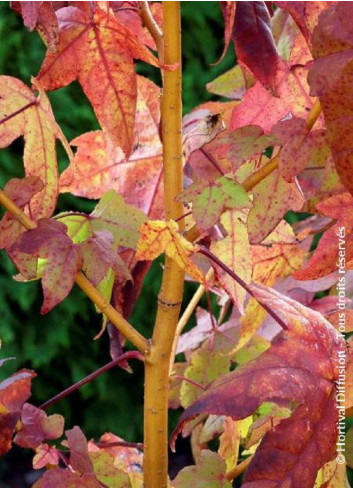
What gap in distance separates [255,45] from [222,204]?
14 centimetres

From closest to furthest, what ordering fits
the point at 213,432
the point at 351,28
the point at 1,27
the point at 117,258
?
the point at 351,28, the point at 117,258, the point at 213,432, the point at 1,27

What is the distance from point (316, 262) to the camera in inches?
24.2

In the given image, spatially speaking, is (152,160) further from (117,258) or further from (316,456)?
(316,456)

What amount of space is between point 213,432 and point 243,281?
1.23 ft

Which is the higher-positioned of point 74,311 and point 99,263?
point 99,263

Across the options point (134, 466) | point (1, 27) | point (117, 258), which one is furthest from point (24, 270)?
point (1, 27)

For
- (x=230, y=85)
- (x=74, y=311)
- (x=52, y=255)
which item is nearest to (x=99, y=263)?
(x=52, y=255)

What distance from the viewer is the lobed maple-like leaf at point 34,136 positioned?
0.72 m

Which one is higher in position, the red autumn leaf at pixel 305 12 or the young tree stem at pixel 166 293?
the red autumn leaf at pixel 305 12

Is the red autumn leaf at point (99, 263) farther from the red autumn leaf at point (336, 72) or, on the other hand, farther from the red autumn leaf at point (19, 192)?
the red autumn leaf at point (336, 72)

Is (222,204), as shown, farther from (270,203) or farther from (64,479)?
(64,479)

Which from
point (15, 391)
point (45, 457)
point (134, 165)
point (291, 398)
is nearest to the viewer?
point (291, 398)

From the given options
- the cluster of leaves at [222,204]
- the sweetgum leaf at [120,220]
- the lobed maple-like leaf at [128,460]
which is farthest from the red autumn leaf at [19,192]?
the lobed maple-like leaf at [128,460]

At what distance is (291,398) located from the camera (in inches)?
22.5
